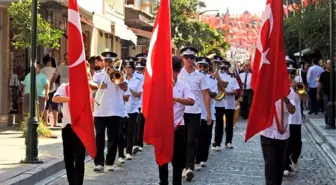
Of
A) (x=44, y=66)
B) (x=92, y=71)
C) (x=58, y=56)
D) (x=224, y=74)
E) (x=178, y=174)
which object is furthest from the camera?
(x=58, y=56)

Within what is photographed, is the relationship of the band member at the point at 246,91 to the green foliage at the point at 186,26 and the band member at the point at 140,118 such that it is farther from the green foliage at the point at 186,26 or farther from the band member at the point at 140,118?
the green foliage at the point at 186,26

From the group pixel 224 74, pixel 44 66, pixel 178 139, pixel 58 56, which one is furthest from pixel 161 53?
pixel 58 56

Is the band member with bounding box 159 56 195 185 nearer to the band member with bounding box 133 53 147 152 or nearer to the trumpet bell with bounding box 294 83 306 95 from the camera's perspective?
the trumpet bell with bounding box 294 83 306 95

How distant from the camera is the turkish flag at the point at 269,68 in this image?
29.5 ft

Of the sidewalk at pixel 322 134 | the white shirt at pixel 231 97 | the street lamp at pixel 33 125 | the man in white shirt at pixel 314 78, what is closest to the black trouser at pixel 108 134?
the street lamp at pixel 33 125

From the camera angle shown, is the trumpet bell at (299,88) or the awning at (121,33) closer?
the trumpet bell at (299,88)

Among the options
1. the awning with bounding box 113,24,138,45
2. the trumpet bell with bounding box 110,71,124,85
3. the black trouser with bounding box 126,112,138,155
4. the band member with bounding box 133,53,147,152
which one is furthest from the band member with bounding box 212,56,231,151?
the awning with bounding box 113,24,138,45

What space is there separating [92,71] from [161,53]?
3.82 m

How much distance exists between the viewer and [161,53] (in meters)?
9.55

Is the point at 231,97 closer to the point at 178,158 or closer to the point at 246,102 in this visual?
the point at 178,158

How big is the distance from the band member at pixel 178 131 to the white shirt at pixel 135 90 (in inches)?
196

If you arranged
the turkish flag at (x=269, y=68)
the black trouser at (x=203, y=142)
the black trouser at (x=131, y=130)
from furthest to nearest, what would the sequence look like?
the black trouser at (x=131, y=130)
the black trouser at (x=203, y=142)
the turkish flag at (x=269, y=68)

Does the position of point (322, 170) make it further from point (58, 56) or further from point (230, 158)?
point (58, 56)

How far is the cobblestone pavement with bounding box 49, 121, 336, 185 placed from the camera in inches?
486
